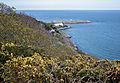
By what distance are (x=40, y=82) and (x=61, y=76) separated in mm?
801

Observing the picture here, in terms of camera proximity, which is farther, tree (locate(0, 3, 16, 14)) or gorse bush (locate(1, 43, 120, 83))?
tree (locate(0, 3, 16, 14))

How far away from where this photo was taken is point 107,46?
67688 mm

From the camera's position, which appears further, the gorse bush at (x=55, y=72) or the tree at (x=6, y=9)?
the tree at (x=6, y=9)

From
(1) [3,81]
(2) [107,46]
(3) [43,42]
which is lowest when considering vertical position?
(2) [107,46]

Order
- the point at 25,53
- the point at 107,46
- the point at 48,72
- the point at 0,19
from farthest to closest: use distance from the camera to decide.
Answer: the point at 107,46
the point at 0,19
the point at 25,53
the point at 48,72

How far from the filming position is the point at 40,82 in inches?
370

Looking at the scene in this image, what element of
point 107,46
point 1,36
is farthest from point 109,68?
point 107,46

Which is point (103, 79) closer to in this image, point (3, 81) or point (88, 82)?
point (88, 82)

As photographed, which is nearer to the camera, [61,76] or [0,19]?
[61,76]

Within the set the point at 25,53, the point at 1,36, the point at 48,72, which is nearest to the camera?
the point at 48,72

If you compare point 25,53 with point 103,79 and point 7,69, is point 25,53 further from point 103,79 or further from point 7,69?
point 103,79

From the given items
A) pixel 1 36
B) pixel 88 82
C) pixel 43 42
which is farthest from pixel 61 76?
pixel 43 42

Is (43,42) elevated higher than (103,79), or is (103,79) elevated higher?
(103,79)

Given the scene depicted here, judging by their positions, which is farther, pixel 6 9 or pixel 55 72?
pixel 6 9
